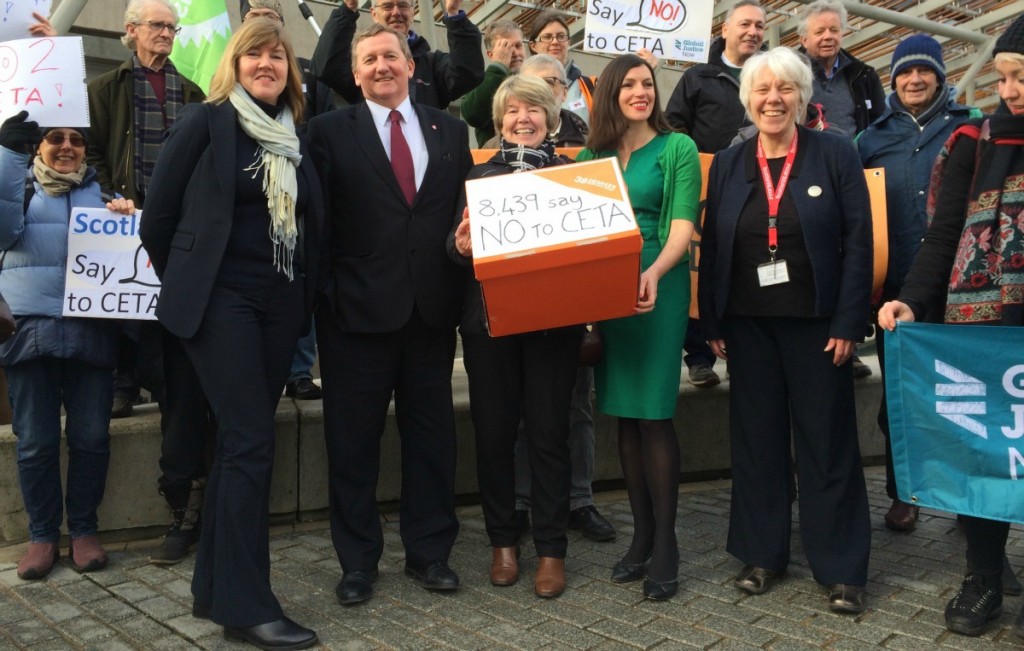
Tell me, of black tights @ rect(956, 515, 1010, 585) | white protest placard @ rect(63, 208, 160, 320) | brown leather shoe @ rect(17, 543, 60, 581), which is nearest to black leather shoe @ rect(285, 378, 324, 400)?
white protest placard @ rect(63, 208, 160, 320)

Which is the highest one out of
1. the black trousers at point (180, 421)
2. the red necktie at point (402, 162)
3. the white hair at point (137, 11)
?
the white hair at point (137, 11)

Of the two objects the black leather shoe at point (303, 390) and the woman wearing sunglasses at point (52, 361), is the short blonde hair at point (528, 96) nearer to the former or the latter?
the woman wearing sunglasses at point (52, 361)

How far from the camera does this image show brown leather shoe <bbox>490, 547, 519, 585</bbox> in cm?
380

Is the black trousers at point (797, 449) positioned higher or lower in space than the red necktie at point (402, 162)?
lower

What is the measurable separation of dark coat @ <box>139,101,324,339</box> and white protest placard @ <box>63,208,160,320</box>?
2.55ft

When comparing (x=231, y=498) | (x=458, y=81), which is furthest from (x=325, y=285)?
(x=458, y=81)

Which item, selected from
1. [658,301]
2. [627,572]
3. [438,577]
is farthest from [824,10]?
[438,577]

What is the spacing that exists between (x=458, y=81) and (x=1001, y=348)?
2807 mm

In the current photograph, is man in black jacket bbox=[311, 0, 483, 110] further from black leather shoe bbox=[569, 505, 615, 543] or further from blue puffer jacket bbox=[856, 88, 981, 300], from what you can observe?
black leather shoe bbox=[569, 505, 615, 543]

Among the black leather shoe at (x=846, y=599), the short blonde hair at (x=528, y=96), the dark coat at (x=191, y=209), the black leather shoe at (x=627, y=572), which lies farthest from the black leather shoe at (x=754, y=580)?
the dark coat at (x=191, y=209)

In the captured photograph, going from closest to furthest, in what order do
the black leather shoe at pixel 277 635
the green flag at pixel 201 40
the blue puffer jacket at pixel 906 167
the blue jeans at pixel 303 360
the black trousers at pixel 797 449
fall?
1. the black leather shoe at pixel 277 635
2. the black trousers at pixel 797 449
3. the blue puffer jacket at pixel 906 167
4. the blue jeans at pixel 303 360
5. the green flag at pixel 201 40

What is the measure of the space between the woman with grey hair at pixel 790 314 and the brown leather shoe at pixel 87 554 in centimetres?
268

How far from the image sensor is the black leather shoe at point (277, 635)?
319 cm

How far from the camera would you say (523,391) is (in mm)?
3775
